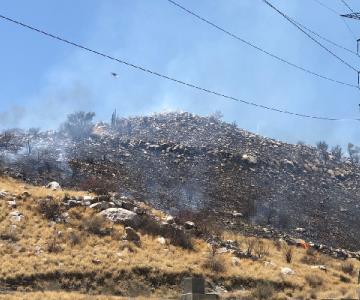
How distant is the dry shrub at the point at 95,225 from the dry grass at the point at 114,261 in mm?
245

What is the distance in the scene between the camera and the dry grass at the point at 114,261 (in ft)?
86.4

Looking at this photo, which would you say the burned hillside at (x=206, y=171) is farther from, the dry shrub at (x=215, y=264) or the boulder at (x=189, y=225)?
the dry shrub at (x=215, y=264)

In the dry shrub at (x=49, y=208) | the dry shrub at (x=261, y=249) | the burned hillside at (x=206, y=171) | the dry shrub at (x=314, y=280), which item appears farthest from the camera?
the burned hillside at (x=206, y=171)

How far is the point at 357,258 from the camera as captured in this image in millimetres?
40562

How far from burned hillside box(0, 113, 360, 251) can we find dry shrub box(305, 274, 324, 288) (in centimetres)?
1106

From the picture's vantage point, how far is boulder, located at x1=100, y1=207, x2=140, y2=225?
33688 millimetres

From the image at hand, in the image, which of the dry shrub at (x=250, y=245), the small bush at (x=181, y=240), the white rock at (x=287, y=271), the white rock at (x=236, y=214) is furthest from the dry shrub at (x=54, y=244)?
the white rock at (x=236, y=214)

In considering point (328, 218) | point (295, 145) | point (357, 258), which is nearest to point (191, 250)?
point (357, 258)

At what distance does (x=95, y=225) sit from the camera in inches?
1273

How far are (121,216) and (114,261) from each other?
5895 mm

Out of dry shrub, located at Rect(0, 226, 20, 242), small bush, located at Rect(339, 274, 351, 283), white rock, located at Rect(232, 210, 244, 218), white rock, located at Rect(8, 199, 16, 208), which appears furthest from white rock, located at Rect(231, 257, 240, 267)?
white rock, located at Rect(232, 210, 244, 218)

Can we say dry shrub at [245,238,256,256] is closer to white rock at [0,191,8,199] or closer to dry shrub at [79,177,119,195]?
dry shrub at [79,177,119,195]

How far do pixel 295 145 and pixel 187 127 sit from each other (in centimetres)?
1422

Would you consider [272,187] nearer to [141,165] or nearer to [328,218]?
[328,218]
